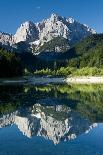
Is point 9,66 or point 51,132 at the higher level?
point 9,66

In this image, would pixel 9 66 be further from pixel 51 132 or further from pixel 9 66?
pixel 51 132

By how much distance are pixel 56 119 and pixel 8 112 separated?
7473 millimetres

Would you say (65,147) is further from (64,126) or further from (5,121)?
(5,121)

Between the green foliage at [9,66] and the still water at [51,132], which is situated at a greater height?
the green foliage at [9,66]

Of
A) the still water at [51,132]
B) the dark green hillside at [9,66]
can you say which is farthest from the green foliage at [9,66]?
the still water at [51,132]

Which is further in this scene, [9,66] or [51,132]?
[9,66]

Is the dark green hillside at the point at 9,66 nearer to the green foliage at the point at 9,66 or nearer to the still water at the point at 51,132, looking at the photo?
the green foliage at the point at 9,66

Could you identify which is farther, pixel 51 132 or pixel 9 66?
pixel 9 66

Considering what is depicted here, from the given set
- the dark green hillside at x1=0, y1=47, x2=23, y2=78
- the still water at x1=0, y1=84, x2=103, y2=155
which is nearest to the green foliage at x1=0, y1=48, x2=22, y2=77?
the dark green hillside at x1=0, y1=47, x2=23, y2=78

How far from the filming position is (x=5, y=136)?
2786 centimetres

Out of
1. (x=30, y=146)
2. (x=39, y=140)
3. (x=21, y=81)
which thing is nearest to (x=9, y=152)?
(x=30, y=146)

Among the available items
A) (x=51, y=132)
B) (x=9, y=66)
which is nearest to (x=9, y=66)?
(x=9, y=66)

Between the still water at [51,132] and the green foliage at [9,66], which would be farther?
the green foliage at [9,66]

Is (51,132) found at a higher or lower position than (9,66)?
lower
